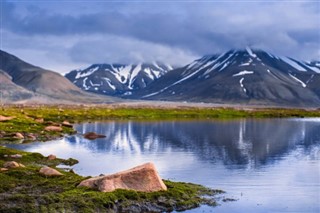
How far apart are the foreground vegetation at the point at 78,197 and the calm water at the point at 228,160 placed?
2412 mm

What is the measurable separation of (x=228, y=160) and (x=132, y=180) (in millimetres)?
28270

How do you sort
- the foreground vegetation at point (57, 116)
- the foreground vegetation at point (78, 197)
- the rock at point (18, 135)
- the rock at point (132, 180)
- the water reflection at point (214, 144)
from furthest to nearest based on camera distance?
the foreground vegetation at point (57, 116)
the rock at point (18, 135)
the water reflection at point (214, 144)
the rock at point (132, 180)
the foreground vegetation at point (78, 197)

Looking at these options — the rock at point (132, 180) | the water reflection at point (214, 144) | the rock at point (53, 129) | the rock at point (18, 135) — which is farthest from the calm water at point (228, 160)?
the rock at point (53, 129)

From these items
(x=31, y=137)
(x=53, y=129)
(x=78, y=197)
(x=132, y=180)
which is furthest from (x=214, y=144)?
(x=78, y=197)

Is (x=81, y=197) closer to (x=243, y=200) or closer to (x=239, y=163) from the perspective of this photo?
(x=243, y=200)

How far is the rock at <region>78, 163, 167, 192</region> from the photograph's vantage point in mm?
36719

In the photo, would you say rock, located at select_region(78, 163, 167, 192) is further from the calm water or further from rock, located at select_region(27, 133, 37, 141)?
rock, located at select_region(27, 133, 37, 141)

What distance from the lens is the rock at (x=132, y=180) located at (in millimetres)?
36719

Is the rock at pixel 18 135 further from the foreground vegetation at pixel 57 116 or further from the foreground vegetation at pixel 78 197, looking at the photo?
the foreground vegetation at pixel 78 197

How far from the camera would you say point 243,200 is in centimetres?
3903

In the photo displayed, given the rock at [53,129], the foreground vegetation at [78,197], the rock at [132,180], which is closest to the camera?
the foreground vegetation at [78,197]

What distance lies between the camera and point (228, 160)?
208 ft

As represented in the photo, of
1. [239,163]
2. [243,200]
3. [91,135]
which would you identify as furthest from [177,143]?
[243,200]

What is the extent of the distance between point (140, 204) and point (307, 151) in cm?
4462
